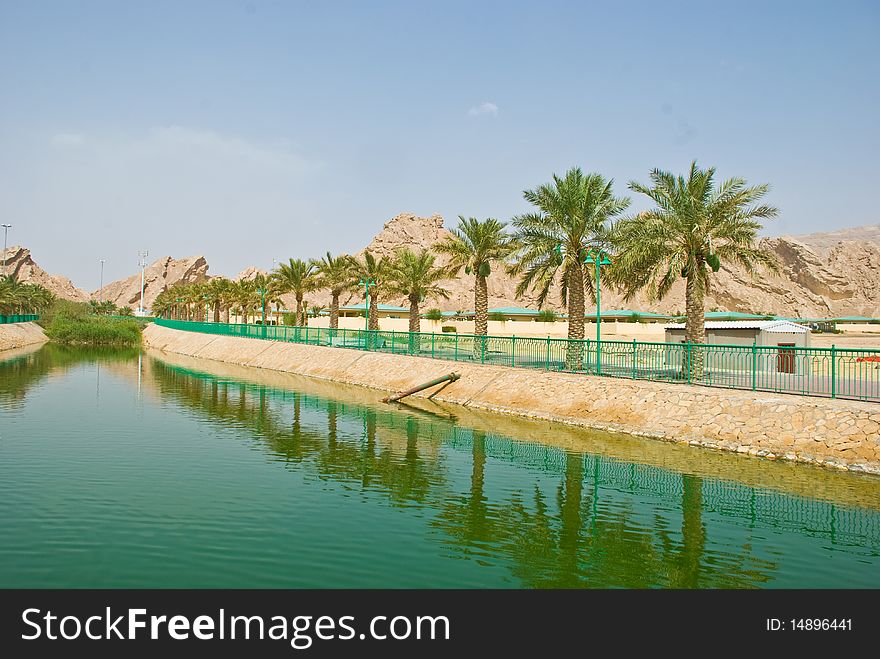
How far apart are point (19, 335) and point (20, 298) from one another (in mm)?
23675

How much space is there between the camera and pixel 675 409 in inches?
864

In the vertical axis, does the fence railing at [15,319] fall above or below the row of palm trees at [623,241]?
below

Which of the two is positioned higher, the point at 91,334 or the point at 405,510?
the point at 91,334

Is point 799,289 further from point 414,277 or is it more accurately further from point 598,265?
point 598,265

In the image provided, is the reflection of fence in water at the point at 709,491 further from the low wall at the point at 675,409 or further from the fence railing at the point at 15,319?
the fence railing at the point at 15,319

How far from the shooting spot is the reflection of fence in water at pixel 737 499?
496 inches

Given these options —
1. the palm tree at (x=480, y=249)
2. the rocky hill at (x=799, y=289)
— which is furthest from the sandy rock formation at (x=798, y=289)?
the palm tree at (x=480, y=249)

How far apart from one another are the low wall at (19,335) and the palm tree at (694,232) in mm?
65496

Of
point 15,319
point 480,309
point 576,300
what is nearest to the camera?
point 576,300

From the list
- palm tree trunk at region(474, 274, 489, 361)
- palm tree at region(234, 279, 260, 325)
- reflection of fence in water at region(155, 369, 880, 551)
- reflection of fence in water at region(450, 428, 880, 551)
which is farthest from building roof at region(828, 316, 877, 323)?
reflection of fence in water at region(450, 428, 880, 551)

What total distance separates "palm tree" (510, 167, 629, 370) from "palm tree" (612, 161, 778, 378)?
11.6 ft

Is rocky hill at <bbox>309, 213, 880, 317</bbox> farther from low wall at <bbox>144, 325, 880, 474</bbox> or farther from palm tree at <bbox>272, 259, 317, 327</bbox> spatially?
low wall at <bbox>144, 325, 880, 474</bbox>

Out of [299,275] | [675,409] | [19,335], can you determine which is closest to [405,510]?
[675,409]

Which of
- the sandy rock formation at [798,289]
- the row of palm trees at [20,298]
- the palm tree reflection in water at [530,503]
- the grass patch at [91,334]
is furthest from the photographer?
the sandy rock formation at [798,289]
